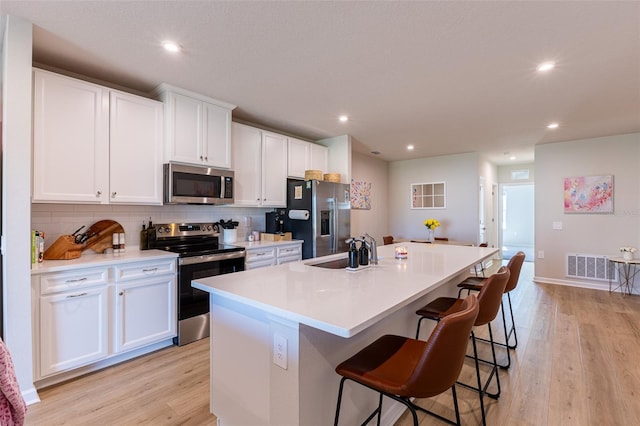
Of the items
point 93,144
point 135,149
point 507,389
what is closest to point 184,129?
point 135,149

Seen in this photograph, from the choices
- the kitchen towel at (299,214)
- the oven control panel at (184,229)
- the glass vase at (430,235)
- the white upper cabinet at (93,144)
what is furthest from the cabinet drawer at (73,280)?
the glass vase at (430,235)

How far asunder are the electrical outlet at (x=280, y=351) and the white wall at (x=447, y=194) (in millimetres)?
5678

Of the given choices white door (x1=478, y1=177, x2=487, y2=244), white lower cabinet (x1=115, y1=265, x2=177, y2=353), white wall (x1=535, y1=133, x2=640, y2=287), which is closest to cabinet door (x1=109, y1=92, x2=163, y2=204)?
white lower cabinet (x1=115, y1=265, x2=177, y2=353)

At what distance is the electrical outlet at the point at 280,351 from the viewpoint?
129cm

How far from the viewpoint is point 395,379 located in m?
1.21

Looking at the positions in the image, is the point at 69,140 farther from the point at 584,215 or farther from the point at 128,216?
the point at 584,215

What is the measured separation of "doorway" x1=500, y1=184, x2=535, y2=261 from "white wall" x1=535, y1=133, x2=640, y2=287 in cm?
483

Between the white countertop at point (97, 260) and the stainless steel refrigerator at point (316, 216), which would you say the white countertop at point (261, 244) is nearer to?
the stainless steel refrigerator at point (316, 216)

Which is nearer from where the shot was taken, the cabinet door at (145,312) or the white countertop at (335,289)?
the white countertop at (335,289)

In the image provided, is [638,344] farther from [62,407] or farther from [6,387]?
[62,407]

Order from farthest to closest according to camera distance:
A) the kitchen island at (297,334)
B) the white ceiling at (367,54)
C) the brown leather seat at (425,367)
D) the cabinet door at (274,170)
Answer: the cabinet door at (274,170), the white ceiling at (367,54), the kitchen island at (297,334), the brown leather seat at (425,367)

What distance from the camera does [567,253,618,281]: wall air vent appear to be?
15.7ft

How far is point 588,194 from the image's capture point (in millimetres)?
4930

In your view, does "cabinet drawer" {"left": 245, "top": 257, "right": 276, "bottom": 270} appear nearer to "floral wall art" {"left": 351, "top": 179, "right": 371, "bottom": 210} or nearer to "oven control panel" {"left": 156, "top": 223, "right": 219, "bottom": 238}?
"oven control panel" {"left": 156, "top": 223, "right": 219, "bottom": 238}
